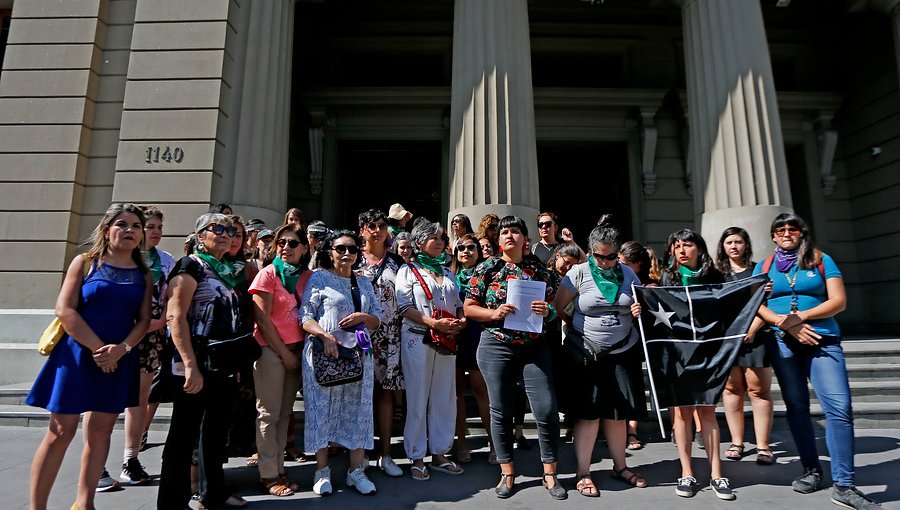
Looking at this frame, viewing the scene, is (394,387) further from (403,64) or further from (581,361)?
(403,64)

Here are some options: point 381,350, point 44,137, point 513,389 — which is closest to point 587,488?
point 513,389

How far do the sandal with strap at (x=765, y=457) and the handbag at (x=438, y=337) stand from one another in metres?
3.09

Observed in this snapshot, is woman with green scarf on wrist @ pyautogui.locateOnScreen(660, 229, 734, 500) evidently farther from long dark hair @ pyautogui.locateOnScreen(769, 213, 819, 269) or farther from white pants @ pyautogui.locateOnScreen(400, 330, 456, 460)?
white pants @ pyautogui.locateOnScreen(400, 330, 456, 460)

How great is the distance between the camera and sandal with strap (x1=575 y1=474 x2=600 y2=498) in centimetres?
382

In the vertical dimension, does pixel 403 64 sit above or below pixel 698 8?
above

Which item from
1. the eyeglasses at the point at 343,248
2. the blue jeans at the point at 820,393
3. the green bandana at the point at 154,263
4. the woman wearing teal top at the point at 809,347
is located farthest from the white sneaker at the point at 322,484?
the blue jeans at the point at 820,393

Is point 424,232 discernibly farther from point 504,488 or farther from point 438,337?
point 504,488

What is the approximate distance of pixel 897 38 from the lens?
11086mm

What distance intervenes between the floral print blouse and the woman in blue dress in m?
2.48

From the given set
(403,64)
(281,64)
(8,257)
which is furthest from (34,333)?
(403,64)

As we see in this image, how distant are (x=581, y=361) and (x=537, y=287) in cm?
75

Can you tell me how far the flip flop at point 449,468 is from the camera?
4363 mm

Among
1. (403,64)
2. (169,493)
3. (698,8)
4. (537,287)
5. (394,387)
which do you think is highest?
(403,64)

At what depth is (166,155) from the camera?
840 centimetres
